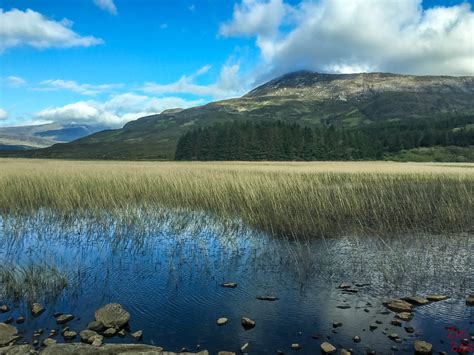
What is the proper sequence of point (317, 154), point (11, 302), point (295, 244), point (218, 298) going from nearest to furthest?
point (11, 302)
point (218, 298)
point (295, 244)
point (317, 154)

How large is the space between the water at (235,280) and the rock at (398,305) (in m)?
0.14

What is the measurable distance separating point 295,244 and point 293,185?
9425 millimetres

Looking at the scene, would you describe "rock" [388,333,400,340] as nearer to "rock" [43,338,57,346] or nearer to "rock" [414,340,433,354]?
"rock" [414,340,433,354]

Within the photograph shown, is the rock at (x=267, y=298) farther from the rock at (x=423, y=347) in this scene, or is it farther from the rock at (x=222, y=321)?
the rock at (x=423, y=347)

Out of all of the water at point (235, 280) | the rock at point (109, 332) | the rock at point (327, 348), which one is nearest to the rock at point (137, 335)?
the water at point (235, 280)

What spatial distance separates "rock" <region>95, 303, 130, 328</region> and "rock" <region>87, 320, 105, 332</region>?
48 millimetres

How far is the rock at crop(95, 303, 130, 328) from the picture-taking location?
5.58 meters

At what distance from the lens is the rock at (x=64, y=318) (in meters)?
5.69

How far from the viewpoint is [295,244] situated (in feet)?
33.9

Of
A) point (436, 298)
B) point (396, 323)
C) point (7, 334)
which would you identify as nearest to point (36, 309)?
point (7, 334)

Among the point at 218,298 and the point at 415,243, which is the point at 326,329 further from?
the point at 415,243

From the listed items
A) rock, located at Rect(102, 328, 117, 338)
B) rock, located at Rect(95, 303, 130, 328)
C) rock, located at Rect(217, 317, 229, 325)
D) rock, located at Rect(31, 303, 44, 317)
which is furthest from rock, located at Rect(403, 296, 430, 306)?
A: rock, located at Rect(31, 303, 44, 317)

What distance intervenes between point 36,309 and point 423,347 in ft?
19.3

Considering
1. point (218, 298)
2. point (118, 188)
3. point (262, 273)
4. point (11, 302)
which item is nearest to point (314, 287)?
point (262, 273)
